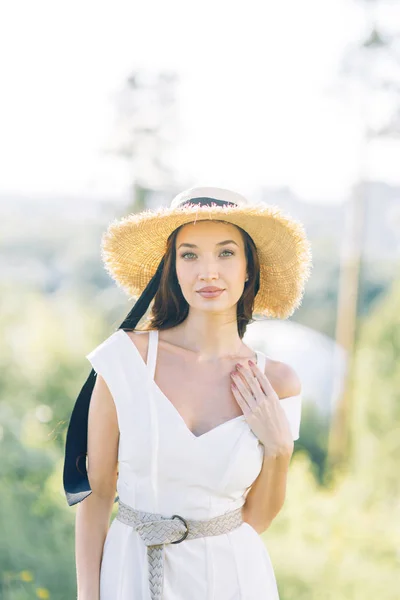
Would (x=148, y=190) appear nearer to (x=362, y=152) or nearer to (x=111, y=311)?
(x=111, y=311)

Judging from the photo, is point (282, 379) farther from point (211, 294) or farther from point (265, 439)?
point (211, 294)

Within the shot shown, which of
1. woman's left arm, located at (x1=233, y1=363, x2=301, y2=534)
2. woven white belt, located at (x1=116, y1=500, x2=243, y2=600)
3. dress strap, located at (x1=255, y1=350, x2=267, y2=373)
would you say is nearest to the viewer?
woven white belt, located at (x1=116, y1=500, x2=243, y2=600)

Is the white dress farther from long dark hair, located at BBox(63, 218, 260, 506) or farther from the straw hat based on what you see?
the straw hat

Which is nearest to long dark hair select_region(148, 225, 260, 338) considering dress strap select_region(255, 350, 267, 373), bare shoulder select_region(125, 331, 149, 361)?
bare shoulder select_region(125, 331, 149, 361)

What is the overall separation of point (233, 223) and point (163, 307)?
33 centimetres

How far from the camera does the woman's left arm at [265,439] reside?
2391 millimetres

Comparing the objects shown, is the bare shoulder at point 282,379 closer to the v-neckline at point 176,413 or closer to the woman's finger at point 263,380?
the woman's finger at point 263,380

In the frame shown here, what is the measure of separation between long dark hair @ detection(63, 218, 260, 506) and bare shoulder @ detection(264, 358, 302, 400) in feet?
0.53

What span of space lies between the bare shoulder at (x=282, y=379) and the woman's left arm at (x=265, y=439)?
3cm

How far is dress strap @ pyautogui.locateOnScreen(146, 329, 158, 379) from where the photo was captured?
239cm

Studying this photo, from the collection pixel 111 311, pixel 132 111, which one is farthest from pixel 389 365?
pixel 111 311

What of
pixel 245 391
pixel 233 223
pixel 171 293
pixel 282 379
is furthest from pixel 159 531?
pixel 233 223

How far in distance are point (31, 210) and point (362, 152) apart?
57.8 feet

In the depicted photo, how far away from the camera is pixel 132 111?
46.8 feet
